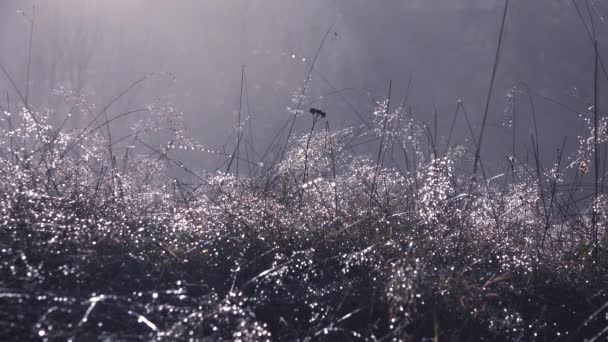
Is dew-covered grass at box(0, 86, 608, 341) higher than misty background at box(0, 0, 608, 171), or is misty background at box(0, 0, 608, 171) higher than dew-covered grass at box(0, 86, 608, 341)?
misty background at box(0, 0, 608, 171)

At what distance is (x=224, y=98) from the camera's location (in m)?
14.0

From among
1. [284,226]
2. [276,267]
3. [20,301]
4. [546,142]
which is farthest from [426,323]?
[546,142]

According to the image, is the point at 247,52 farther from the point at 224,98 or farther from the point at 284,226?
the point at 284,226

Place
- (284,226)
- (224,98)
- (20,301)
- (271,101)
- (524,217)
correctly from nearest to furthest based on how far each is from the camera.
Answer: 1. (20,301)
2. (284,226)
3. (524,217)
4. (271,101)
5. (224,98)

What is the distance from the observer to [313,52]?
12.2 meters

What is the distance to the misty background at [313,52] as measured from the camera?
12.8m

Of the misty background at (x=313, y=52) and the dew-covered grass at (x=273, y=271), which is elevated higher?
the misty background at (x=313, y=52)

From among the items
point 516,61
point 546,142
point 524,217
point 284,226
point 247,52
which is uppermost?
point 247,52

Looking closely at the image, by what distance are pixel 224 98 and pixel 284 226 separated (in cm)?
1222

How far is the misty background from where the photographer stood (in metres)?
12.8

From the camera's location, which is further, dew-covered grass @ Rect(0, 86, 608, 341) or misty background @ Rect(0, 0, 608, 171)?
misty background @ Rect(0, 0, 608, 171)

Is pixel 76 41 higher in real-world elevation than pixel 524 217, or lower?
higher

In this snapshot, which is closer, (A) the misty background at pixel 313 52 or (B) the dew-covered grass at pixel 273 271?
(B) the dew-covered grass at pixel 273 271

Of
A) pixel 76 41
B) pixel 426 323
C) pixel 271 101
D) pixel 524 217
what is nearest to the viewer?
pixel 426 323
